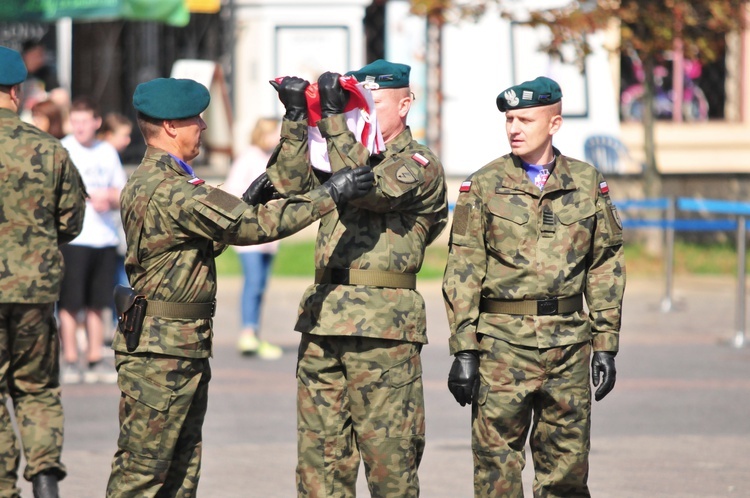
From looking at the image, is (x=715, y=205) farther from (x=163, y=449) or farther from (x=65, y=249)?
(x=163, y=449)

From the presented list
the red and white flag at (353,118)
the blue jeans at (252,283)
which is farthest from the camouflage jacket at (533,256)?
the blue jeans at (252,283)

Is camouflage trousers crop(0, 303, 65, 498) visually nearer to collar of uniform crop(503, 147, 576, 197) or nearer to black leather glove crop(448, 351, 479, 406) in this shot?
black leather glove crop(448, 351, 479, 406)

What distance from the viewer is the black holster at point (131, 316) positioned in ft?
17.4

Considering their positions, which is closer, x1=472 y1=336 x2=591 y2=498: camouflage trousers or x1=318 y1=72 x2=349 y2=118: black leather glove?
x1=318 y1=72 x2=349 y2=118: black leather glove

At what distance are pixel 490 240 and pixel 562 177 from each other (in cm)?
40

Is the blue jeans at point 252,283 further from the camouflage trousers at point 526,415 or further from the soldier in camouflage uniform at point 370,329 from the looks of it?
the camouflage trousers at point 526,415

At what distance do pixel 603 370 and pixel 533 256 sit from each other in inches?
21.7

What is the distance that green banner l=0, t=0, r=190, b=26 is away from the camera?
55.1 ft

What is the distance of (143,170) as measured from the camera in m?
5.34

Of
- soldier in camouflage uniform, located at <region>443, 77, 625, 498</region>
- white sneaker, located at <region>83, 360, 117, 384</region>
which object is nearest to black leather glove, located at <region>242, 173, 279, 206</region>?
soldier in camouflage uniform, located at <region>443, 77, 625, 498</region>

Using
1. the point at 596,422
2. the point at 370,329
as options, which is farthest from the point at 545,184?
the point at 596,422

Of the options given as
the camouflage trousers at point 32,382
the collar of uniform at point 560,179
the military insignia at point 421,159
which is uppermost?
the military insignia at point 421,159

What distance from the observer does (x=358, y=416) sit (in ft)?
17.7

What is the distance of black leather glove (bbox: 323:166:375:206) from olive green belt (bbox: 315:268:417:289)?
0.44 m
